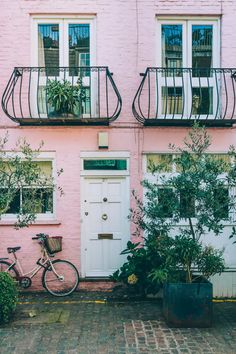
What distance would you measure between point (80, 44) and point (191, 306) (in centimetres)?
613

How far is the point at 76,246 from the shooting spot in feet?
33.5

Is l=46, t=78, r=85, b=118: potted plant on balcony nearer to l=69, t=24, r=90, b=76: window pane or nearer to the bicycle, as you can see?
l=69, t=24, r=90, b=76: window pane

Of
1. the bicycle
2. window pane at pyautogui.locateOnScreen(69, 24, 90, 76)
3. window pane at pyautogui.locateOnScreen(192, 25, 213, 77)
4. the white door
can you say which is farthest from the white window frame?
window pane at pyautogui.locateOnScreen(192, 25, 213, 77)

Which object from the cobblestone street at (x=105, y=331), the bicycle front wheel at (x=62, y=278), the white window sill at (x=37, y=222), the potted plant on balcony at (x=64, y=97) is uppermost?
the potted plant on balcony at (x=64, y=97)

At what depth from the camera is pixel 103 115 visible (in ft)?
33.7

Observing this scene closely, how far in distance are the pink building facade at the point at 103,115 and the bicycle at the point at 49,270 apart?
24cm

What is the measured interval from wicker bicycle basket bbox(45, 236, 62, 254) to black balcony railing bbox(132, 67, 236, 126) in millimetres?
3119

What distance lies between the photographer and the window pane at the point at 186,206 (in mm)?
7855

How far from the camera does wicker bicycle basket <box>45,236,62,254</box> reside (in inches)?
387

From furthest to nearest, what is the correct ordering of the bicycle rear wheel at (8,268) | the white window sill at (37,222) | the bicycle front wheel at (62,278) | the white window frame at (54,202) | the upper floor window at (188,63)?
the upper floor window at (188,63) → the white window frame at (54,202) → the white window sill at (37,222) → the bicycle front wheel at (62,278) → the bicycle rear wheel at (8,268)

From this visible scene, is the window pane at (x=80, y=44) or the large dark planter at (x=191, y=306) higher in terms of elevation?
the window pane at (x=80, y=44)

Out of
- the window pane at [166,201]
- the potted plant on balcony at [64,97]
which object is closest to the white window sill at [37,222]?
the potted plant on balcony at [64,97]

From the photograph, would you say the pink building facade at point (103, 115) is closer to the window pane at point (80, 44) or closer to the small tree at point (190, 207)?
the window pane at point (80, 44)

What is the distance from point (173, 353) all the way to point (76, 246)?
12.8ft
